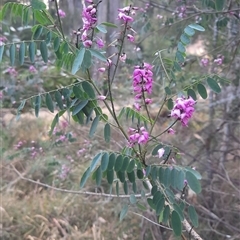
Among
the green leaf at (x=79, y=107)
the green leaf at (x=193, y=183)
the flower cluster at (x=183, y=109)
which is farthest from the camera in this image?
the green leaf at (x=79, y=107)

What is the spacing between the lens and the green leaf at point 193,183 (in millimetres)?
818

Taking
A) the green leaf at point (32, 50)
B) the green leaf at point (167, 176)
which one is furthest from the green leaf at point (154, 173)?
the green leaf at point (32, 50)

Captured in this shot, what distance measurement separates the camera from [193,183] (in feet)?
2.71

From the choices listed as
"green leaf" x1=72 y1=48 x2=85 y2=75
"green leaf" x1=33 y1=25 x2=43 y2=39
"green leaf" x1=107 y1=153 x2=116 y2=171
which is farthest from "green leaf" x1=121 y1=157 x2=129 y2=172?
"green leaf" x1=33 y1=25 x2=43 y2=39

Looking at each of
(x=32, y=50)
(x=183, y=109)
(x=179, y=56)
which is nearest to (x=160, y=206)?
(x=183, y=109)

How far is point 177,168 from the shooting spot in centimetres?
90

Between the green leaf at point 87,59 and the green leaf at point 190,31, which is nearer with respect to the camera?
the green leaf at point 87,59

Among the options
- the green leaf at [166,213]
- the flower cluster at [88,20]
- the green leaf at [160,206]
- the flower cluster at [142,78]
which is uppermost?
the flower cluster at [88,20]

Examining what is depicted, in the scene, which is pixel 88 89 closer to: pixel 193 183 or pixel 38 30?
pixel 38 30

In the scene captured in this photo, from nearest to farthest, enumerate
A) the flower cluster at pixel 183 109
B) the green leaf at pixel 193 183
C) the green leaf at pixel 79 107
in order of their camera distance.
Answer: the green leaf at pixel 193 183
the flower cluster at pixel 183 109
the green leaf at pixel 79 107

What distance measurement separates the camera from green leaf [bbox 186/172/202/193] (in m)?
0.82

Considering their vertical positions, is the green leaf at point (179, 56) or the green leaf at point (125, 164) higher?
the green leaf at point (179, 56)

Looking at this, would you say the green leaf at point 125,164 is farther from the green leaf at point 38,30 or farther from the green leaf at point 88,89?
the green leaf at point 38,30

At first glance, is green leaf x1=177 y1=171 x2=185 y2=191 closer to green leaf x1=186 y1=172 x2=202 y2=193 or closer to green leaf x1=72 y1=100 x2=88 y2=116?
green leaf x1=186 y1=172 x2=202 y2=193
